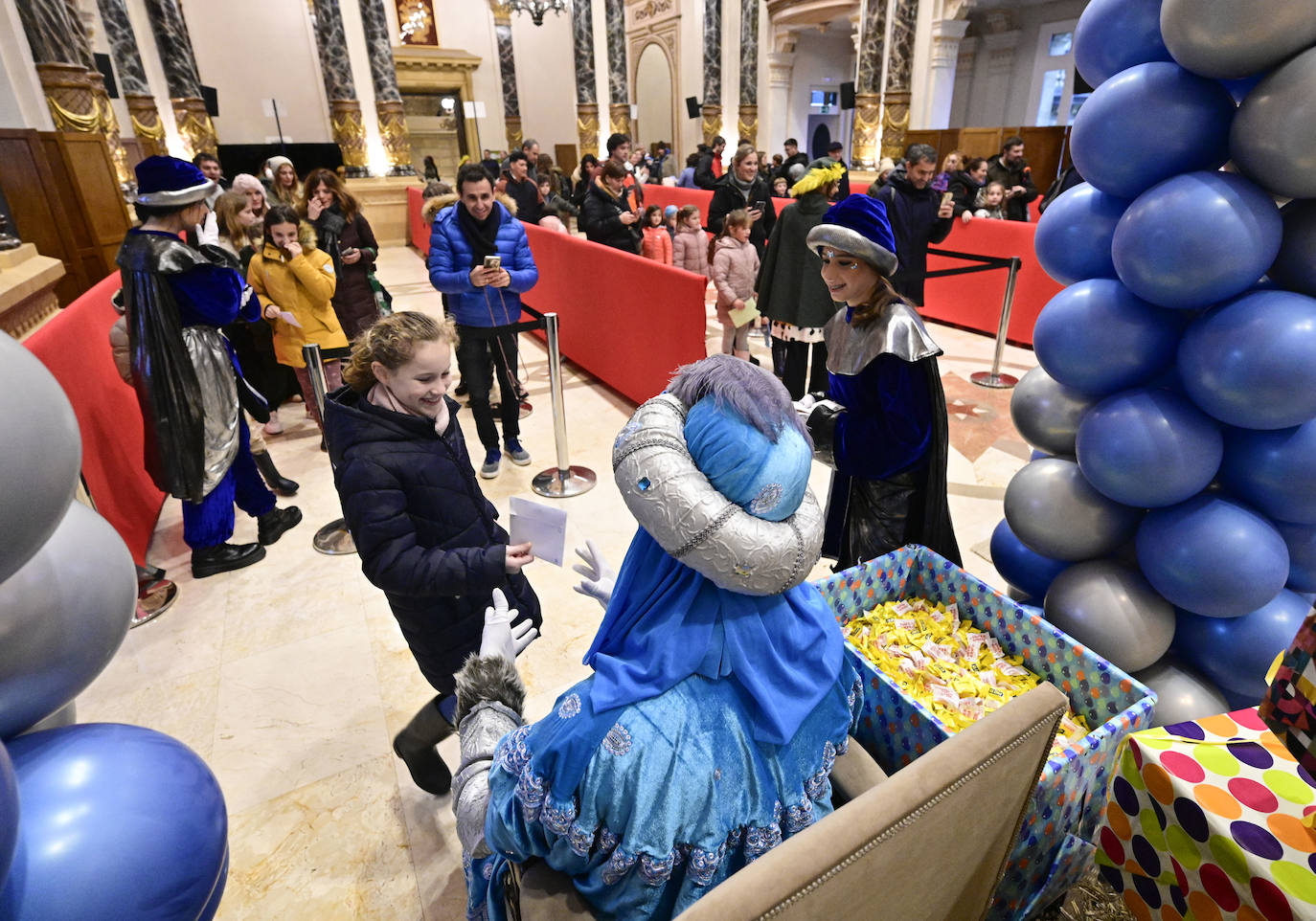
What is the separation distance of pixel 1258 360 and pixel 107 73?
53.1ft

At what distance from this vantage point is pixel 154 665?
2771mm

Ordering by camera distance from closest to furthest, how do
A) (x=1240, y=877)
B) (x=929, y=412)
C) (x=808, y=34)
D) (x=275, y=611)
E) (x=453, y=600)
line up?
1. (x=1240, y=877)
2. (x=453, y=600)
3. (x=929, y=412)
4. (x=275, y=611)
5. (x=808, y=34)

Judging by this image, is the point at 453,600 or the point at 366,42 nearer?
the point at 453,600

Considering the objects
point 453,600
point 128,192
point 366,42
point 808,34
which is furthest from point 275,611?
point 808,34

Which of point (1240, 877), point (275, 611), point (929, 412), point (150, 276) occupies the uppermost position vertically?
point (150, 276)

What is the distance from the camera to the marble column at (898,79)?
11695 millimetres

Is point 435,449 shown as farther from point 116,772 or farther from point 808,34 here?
point 808,34

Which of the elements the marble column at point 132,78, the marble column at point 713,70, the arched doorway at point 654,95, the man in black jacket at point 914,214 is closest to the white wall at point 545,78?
the arched doorway at point 654,95

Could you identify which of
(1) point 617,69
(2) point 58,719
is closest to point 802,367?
(2) point 58,719

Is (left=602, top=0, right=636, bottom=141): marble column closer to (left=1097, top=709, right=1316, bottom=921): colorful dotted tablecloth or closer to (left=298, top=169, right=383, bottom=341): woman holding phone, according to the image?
(left=298, top=169, right=383, bottom=341): woman holding phone

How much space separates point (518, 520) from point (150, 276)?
210cm

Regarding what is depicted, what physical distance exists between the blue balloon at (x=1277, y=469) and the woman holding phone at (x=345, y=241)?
452 cm

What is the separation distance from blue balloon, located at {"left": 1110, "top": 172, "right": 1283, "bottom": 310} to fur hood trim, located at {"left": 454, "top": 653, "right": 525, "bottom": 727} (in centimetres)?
171

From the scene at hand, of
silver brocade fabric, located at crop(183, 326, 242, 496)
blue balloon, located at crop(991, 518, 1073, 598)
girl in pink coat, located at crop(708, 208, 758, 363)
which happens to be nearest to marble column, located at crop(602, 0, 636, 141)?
girl in pink coat, located at crop(708, 208, 758, 363)
